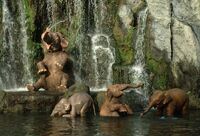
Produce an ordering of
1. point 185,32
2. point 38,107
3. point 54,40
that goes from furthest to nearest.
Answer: point 185,32 → point 54,40 → point 38,107

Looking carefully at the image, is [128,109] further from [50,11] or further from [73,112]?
[50,11]

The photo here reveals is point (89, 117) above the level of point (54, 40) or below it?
below

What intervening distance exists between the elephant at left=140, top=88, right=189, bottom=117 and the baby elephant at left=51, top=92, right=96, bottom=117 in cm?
221

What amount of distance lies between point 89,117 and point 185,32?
348 inches

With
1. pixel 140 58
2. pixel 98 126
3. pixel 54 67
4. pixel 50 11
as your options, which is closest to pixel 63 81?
pixel 54 67

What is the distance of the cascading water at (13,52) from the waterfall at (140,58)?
201 inches

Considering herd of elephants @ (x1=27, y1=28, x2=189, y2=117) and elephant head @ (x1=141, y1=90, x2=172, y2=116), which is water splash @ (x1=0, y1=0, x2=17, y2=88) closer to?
herd of elephants @ (x1=27, y1=28, x2=189, y2=117)

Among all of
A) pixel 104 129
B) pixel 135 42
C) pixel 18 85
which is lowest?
pixel 104 129

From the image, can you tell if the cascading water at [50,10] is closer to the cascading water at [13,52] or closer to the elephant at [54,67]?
the cascading water at [13,52]

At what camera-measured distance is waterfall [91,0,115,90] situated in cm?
2886

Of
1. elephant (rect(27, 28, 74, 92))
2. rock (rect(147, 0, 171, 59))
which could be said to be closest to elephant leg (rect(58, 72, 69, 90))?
elephant (rect(27, 28, 74, 92))

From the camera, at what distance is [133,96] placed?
936 inches

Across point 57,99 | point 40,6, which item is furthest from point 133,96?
point 40,6

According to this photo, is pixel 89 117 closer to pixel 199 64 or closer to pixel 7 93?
pixel 7 93
